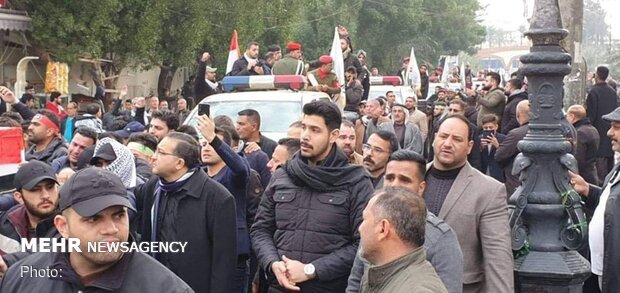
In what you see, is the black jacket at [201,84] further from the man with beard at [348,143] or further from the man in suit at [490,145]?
the man with beard at [348,143]

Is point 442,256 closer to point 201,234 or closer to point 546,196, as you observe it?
point 546,196

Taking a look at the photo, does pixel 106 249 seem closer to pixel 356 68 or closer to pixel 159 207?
pixel 159 207

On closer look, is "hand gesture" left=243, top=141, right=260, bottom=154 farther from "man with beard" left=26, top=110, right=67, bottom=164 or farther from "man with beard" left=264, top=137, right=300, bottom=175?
"man with beard" left=26, top=110, right=67, bottom=164

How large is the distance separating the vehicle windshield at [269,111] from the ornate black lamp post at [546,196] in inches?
231

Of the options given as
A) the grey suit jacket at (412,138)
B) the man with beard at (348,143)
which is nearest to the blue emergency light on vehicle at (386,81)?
the grey suit jacket at (412,138)

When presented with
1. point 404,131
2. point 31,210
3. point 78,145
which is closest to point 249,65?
point 404,131

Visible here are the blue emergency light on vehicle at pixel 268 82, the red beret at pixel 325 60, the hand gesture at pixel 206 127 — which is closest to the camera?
the hand gesture at pixel 206 127

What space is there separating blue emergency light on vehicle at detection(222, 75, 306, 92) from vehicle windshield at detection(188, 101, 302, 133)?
78 centimetres

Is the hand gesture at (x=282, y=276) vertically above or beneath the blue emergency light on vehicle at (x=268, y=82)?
beneath

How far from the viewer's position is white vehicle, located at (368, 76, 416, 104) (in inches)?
766

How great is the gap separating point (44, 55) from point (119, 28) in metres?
2.11

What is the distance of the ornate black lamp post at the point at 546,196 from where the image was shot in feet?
18.5

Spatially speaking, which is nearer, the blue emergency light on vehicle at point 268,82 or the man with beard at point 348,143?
the man with beard at point 348,143

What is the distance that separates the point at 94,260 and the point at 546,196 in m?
3.24
